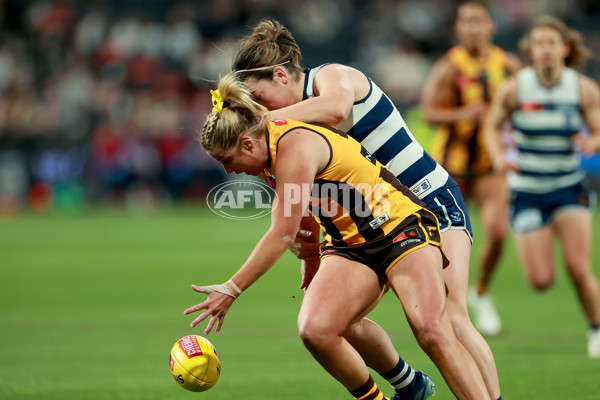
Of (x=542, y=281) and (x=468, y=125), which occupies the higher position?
(x=468, y=125)

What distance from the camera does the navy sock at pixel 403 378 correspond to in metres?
5.45

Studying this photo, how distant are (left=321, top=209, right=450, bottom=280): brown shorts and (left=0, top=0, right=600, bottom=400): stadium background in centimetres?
562

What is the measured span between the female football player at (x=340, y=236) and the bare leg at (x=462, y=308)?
31cm

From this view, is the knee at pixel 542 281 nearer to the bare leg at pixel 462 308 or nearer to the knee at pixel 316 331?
the bare leg at pixel 462 308

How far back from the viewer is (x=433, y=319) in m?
4.58

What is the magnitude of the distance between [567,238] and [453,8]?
17519 mm

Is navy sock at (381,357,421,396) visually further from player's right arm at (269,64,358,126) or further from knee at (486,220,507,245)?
knee at (486,220,507,245)

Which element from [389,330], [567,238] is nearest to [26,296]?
[389,330]

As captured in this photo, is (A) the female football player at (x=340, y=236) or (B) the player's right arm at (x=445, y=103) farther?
(B) the player's right arm at (x=445, y=103)

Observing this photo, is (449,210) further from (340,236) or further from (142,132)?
(142,132)

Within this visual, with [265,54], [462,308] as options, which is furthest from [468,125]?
[265,54]

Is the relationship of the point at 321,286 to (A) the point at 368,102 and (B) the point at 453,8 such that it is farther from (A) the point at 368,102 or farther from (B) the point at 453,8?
(B) the point at 453,8

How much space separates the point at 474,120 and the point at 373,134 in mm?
3906

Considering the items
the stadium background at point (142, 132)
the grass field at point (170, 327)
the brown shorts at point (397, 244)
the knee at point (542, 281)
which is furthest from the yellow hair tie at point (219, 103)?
the stadium background at point (142, 132)
